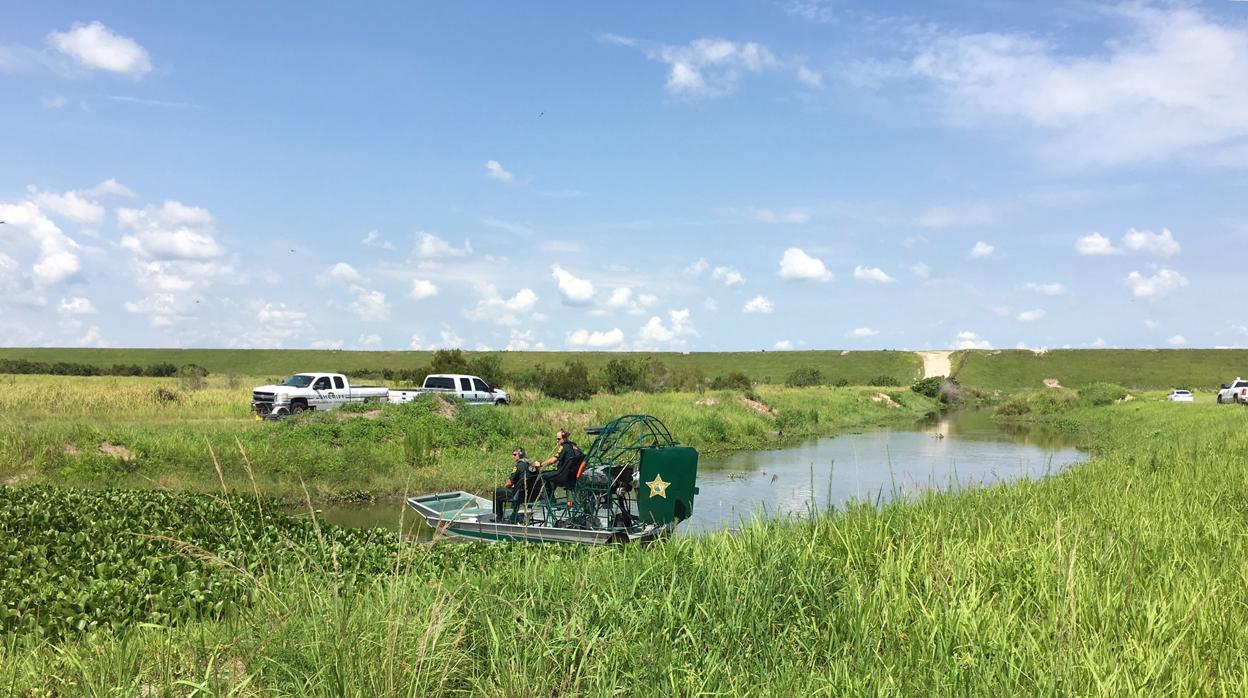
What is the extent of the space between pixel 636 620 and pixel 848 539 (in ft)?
8.68

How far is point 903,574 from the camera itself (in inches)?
231

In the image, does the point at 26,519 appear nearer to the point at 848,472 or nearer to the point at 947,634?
the point at 947,634

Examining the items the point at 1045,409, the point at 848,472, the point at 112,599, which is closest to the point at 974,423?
the point at 1045,409

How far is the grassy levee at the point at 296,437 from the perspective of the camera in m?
18.5

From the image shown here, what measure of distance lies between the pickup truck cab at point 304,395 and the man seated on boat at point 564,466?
57.8 feet

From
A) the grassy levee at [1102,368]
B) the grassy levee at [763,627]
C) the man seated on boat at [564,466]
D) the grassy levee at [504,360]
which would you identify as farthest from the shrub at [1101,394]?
the grassy levee at [504,360]

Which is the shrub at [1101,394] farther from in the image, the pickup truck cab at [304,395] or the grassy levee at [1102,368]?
the pickup truck cab at [304,395]

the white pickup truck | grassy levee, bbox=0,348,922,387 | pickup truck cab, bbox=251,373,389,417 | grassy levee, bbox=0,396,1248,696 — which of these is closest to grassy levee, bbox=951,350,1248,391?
grassy levee, bbox=0,348,922,387

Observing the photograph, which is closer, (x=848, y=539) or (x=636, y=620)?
(x=636, y=620)

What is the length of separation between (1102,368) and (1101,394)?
70020 mm

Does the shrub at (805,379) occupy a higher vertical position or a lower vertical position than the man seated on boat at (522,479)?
higher

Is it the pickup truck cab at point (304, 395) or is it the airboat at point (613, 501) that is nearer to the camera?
the airboat at point (613, 501)

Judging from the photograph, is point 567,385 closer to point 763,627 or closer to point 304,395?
point 304,395

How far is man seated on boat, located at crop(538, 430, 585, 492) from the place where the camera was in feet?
41.7
